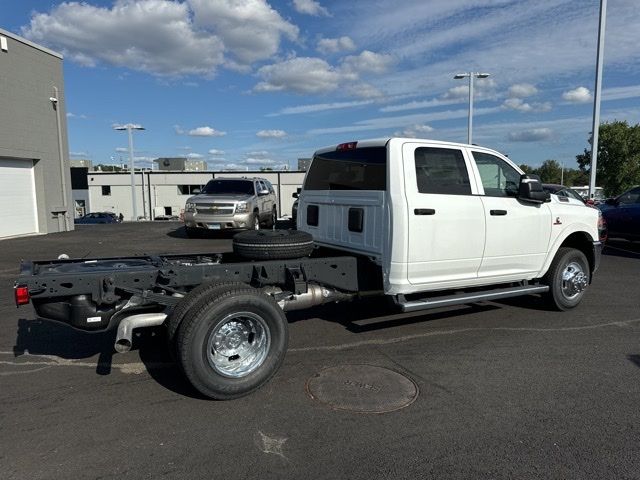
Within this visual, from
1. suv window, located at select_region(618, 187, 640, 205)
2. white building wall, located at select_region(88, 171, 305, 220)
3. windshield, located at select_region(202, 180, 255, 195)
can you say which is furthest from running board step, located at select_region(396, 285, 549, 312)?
white building wall, located at select_region(88, 171, 305, 220)

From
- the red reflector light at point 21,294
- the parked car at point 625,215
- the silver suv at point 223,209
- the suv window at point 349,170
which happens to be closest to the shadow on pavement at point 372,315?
the suv window at point 349,170

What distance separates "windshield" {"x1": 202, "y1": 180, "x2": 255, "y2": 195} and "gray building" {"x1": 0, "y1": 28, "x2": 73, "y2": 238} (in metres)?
6.53

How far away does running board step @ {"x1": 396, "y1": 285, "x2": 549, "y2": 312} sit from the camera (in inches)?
205

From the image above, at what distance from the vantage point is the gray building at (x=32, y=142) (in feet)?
51.5

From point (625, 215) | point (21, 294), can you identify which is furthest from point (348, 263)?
point (625, 215)

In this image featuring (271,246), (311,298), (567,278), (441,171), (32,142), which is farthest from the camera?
(32,142)

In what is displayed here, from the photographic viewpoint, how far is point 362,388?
14.0 ft

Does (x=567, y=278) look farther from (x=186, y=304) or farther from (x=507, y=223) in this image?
(x=186, y=304)

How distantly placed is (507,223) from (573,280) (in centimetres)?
168

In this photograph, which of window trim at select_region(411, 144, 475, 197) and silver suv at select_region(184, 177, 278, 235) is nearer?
window trim at select_region(411, 144, 475, 197)

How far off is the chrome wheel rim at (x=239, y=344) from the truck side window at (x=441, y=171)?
7.35 ft

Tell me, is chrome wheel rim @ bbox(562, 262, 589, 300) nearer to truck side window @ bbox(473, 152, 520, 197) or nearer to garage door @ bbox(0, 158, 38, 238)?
truck side window @ bbox(473, 152, 520, 197)

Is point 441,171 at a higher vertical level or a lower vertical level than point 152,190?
higher

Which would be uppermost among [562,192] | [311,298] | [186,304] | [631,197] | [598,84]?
[598,84]
